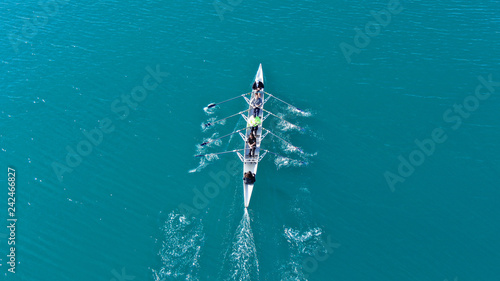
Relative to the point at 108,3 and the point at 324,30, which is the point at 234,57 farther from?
the point at 108,3

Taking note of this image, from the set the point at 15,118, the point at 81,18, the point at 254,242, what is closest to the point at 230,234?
the point at 254,242

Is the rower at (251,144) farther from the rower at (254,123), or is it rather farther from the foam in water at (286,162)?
the foam in water at (286,162)

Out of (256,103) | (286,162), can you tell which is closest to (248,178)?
(286,162)

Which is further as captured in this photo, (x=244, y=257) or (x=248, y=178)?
(x=248, y=178)

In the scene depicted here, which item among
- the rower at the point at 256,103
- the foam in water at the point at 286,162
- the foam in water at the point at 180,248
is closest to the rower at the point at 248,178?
the foam in water at the point at 286,162

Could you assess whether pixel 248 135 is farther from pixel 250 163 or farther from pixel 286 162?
pixel 286 162
